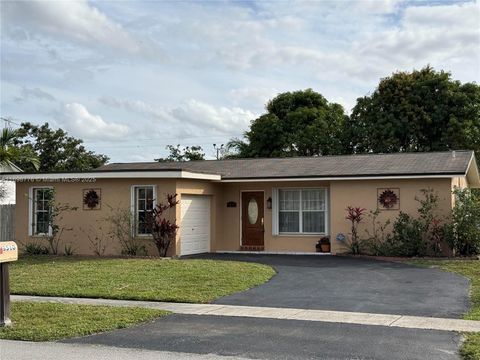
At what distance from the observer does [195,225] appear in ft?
68.6

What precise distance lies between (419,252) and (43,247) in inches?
493

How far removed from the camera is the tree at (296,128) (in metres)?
37.9

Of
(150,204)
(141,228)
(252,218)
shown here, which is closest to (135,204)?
(150,204)

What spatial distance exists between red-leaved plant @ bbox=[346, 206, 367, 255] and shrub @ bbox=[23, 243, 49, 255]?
10334mm

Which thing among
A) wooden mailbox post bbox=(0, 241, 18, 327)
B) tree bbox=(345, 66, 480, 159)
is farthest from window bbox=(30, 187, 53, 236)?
tree bbox=(345, 66, 480, 159)

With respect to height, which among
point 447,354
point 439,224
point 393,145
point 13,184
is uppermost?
point 393,145

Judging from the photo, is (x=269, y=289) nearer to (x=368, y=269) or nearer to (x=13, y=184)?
(x=368, y=269)

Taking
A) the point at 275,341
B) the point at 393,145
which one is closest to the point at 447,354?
the point at 275,341

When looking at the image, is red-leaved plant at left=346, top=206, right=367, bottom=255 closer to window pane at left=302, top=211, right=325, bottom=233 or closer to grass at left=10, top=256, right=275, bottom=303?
window pane at left=302, top=211, right=325, bottom=233

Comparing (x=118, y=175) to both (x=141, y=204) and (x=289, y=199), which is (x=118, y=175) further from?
(x=289, y=199)

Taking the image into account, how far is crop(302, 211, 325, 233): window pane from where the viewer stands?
69.3 feet

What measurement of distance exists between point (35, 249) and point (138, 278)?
8.15 meters

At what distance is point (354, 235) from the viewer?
19.8 metres

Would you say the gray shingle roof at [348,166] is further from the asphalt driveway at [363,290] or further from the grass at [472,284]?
the asphalt driveway at [363,290]
